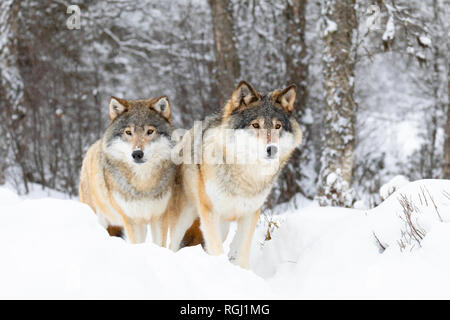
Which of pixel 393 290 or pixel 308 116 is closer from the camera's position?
pixel 393 290

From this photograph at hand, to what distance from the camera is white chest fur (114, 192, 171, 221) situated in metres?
4.46

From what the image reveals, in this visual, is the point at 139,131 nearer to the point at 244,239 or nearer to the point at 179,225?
the point at 179,225

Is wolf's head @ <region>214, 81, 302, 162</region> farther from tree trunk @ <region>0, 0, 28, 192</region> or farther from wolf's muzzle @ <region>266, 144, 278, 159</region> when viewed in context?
tree trunk @ <region>0, 0, 28, 192</region>

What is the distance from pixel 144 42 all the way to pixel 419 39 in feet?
30.6

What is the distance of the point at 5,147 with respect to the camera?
10.3 m

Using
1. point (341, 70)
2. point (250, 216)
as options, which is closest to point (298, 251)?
point (250, 216)

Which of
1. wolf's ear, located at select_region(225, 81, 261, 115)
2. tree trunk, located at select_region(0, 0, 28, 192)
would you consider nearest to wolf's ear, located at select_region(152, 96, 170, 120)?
wolf's ear, located at select_region(225, 81, 261, 115)

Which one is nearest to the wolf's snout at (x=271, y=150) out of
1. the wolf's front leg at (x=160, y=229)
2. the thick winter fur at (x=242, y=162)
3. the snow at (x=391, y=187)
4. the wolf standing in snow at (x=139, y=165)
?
the thick winter fur at (x=242, y=162)

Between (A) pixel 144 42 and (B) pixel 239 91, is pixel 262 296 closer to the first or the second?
(B) pixel 239 91

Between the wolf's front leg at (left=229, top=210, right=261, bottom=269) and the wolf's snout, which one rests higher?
the wolf's snout

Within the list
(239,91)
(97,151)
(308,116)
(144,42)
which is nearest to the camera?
(239,91)

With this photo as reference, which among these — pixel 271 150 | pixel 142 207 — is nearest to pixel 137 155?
pixel 142 207

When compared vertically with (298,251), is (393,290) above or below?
above

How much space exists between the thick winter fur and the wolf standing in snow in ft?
1.18
